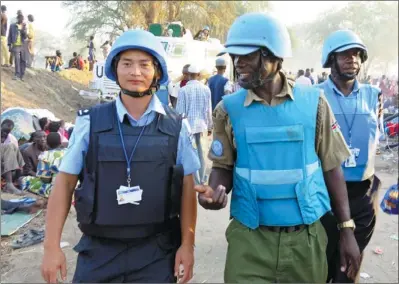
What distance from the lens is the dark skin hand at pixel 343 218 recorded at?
2.12 m

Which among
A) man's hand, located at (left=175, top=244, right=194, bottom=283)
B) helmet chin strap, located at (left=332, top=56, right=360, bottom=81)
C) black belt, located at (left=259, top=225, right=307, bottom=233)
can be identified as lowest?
man's hand, located at (left=175, top=244, right=194, bottom=283)

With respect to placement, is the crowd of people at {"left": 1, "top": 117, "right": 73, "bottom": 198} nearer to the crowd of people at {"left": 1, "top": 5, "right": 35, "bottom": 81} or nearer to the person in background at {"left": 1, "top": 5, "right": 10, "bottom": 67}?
the crowd of people at {"left": 1, "top": 5, "right": 35, "bottom": 81}

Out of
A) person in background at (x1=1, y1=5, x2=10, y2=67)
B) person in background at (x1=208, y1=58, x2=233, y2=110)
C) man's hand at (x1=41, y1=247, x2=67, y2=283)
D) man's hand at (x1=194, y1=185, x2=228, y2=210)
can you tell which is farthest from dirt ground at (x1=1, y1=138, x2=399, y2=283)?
person in background at (x1=1, y1=5, x2=10, y2=67)

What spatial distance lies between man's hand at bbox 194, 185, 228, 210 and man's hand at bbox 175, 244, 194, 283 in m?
0.32

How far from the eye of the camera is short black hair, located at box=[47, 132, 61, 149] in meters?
5.54

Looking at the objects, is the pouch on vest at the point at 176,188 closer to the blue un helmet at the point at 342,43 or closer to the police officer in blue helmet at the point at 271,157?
the police officer in blue helmet at the point at 271,157

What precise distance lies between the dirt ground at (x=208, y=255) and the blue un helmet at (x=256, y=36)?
Answer: 2.33m

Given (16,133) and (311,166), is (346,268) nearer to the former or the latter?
(311,166)

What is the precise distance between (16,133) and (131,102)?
20.7 feet

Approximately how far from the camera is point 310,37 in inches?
2114

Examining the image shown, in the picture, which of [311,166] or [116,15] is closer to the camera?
[311,166]

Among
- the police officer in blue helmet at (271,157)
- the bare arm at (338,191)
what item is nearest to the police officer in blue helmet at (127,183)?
the police officer in blue helmet at (271,157)

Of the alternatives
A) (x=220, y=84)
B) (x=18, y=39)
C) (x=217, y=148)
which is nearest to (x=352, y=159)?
(x=217, y=148)


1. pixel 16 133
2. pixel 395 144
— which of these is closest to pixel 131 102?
pixel 16 133
